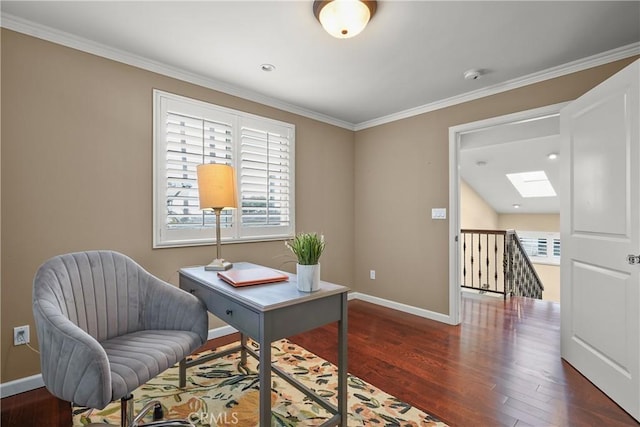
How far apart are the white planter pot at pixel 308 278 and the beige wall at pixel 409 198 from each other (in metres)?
2.21

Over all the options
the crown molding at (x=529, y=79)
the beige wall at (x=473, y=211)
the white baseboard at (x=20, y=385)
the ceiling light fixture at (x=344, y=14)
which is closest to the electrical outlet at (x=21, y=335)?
the white baseboard at (x=20, y=385)

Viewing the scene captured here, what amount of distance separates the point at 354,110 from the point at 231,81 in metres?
1.47

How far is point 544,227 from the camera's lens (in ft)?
24.6

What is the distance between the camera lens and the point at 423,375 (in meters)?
2.22

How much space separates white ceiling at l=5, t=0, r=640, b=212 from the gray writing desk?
167 cm

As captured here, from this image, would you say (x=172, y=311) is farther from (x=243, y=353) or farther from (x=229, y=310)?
(x=243, y=353)

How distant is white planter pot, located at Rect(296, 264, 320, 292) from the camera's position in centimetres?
159

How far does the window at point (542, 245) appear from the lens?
7.67 metres

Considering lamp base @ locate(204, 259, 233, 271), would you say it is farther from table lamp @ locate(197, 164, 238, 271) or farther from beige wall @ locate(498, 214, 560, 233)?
beige wall @ locate(498, 214, 560, 233)

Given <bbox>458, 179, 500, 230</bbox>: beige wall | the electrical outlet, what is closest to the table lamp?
the electrical outlet

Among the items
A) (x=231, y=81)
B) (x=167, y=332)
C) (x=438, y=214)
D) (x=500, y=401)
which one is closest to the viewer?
(x=167, y=332)

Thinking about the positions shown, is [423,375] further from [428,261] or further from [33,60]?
[33,60]

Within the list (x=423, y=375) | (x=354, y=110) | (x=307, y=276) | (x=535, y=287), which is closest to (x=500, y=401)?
(x=423, y=375)

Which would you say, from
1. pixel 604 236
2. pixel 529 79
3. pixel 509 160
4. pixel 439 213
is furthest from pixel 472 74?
pixel 509 160
